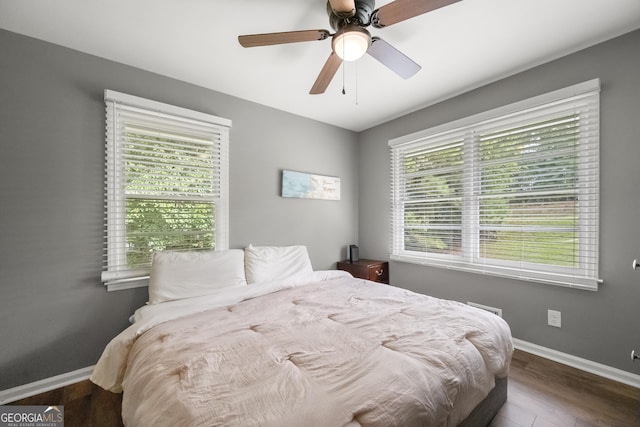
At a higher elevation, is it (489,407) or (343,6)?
(343,6)

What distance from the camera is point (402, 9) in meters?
1.31

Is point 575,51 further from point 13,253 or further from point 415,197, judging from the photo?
point 13,253

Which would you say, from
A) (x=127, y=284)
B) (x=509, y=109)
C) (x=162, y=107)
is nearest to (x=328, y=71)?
(x=162, y=107)

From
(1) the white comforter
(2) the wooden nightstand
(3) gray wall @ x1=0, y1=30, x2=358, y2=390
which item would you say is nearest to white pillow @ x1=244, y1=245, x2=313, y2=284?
(1) the white comforter

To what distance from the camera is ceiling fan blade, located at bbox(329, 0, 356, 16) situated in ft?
4.24

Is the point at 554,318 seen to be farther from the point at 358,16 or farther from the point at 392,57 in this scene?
the point at 358,16

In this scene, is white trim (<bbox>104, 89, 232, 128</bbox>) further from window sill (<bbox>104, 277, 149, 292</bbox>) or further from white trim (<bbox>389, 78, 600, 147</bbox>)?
white trim (<bbox>389, 78, 600, 147</bbox>)

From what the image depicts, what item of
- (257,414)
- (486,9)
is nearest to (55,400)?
(257,414)

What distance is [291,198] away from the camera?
3.15 meters

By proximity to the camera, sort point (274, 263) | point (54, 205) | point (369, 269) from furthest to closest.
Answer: point (369, 269) < point (274, 263) < point (54, 205)

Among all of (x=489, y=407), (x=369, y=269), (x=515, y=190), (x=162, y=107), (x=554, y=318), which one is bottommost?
(x=489, y=407)

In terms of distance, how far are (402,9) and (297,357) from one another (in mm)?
1791

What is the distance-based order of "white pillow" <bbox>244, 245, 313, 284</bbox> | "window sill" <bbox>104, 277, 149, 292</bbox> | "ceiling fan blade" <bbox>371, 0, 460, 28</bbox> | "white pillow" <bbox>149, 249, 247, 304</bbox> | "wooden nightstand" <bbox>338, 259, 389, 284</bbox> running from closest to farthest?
1. "ceiling fan blade" <bbox>371, 0, 460, 28</bbox>
2. "white pillow" <bbox>149, 249, 247, 304</bbox>
3. "window sill" <bbox>104, 277, 149, 292</bbox>
4. "white pillow" <bbox>244, 245, 313, 284</bbox>
5. "wooden nightstand" <bbox>338, 259, 389, 284</bbox>

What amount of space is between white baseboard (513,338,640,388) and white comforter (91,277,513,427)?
104cm
